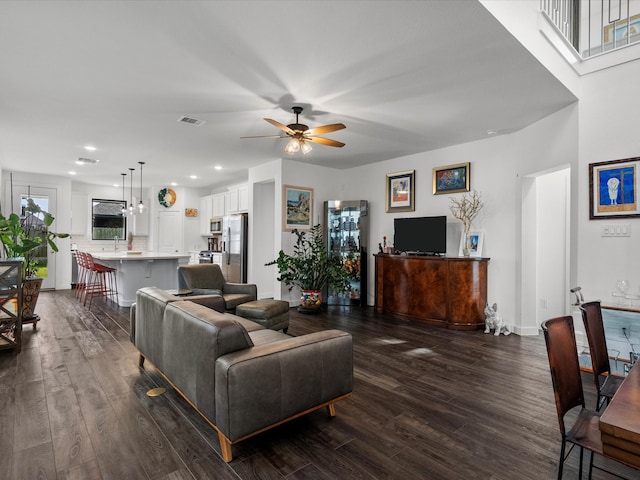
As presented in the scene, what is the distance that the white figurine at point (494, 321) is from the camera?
14.8ft

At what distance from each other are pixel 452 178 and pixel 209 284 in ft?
12.8

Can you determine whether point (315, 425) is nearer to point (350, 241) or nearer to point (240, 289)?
point (240, 289)

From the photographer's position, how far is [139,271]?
623 cm

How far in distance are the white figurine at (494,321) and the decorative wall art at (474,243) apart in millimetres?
745

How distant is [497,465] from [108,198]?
33.5ft

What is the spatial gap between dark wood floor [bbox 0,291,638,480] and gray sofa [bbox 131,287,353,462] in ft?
0.64

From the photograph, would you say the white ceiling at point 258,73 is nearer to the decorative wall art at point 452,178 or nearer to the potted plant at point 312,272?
the decorative wall art at point 452,178

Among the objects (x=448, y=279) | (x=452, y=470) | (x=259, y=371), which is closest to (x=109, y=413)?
(x=259, y=371)

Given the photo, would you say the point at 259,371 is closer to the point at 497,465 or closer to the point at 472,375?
the point at 497,465

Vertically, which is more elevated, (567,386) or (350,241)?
(350,241)

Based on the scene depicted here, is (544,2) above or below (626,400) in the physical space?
above

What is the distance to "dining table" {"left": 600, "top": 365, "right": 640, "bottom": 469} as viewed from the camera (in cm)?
98

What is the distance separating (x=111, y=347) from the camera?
12.5 feet

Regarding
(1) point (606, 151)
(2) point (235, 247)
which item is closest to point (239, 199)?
(2) point (235, 247)
